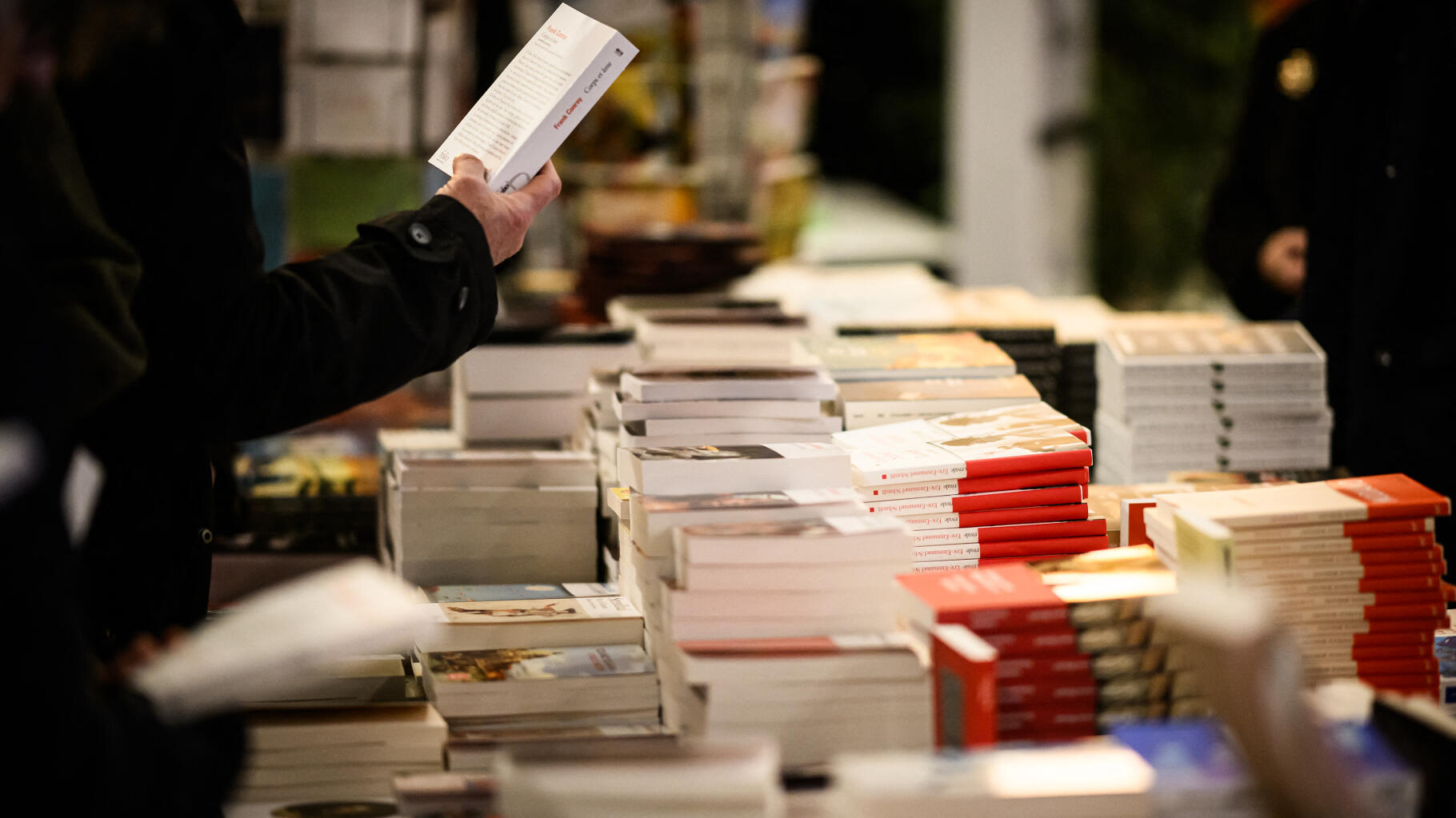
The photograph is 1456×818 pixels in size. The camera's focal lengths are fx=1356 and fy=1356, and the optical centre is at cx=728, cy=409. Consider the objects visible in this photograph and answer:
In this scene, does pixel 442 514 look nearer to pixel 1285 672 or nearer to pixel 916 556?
pixel 916 556

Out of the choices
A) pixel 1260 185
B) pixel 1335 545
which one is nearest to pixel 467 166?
pixel 1335 545

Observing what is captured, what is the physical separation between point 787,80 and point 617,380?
14.0 feet

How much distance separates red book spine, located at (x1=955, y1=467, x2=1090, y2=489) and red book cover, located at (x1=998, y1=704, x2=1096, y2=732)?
0.54 m

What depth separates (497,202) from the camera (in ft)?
6.31

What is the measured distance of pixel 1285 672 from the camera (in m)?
1.22

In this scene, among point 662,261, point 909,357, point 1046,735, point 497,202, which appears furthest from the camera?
point 662,261

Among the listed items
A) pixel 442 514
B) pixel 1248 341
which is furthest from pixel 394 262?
pixel 1248 341

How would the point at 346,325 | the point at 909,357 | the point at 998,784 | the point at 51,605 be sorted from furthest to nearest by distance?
the point at 909,357
the point at 346,325
the point at 998,784
the point at 51,605

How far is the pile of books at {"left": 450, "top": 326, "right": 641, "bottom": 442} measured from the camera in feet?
10.1

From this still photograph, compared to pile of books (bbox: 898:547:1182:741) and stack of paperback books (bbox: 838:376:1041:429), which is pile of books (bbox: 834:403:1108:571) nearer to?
stack of paperback books (bbox: 838:376:1041:429)

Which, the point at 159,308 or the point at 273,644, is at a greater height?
the point at 159,308

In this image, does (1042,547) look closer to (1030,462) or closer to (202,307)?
(1030,462)

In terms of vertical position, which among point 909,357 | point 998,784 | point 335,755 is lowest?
point 335,755

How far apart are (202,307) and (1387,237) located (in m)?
2.46
